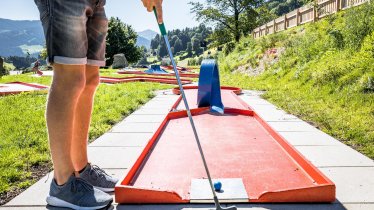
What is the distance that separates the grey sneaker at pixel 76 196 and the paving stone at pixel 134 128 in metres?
2.23

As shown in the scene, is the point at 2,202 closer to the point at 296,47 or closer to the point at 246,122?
the point at 246,122

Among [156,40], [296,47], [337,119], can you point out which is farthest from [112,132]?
[156,40]

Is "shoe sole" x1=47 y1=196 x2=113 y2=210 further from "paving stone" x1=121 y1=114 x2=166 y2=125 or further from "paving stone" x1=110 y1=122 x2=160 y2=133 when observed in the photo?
"paving stone" x1=121 y1=114 x2=166 y2=125

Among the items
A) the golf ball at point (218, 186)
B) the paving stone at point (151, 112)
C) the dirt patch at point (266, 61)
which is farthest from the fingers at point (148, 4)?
the dirt patch at point (266, 61)

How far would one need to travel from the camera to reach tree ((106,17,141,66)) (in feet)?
149

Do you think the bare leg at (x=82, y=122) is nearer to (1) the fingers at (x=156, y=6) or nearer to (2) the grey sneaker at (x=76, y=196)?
(2) the grey sneaker at (x=76, y=196)

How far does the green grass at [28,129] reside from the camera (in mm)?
2676

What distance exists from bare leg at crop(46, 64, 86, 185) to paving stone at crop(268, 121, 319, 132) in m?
2.95

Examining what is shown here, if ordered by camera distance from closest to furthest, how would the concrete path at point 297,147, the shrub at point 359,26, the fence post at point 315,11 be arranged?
the concrete path at point 297,147
the shrub at point 359,26
the fence post at point 315,11

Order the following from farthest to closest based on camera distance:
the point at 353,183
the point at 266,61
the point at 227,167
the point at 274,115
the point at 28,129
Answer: the point at 266,61
the point at 274,115
the point at 28,129
the point at 227,167
the point at 353,183

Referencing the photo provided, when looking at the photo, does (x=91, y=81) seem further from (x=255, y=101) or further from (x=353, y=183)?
(x=255, y=101)

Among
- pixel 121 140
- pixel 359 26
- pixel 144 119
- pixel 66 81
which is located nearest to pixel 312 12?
pixel 359 26

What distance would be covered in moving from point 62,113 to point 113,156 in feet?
4.48

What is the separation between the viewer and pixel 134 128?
4.51 metres
